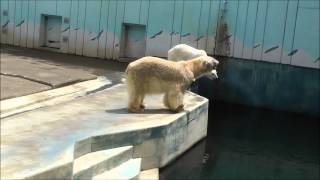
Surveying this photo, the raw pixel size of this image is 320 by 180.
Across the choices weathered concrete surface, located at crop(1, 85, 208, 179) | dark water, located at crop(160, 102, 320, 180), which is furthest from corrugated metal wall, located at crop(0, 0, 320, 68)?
weathered concrete surface, located at crop(1, 85, 208, 179)

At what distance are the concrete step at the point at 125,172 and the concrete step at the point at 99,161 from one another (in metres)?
0.04

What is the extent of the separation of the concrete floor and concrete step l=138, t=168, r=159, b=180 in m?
2.21

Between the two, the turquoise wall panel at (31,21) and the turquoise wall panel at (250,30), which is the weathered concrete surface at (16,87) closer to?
the turquoise wall panel at (250,30)

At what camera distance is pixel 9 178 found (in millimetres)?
3564

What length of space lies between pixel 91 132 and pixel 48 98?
209 cm

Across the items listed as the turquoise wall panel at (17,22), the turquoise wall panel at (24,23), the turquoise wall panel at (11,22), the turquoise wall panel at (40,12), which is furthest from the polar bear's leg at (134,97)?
the turquoise wall panel at (11,22)

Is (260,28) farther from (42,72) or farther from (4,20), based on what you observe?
(4,20)

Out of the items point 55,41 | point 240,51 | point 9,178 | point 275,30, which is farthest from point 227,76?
point 9,178

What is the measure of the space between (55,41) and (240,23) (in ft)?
15.2

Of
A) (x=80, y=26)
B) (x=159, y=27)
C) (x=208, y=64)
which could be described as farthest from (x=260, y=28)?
(x=80, y=26)

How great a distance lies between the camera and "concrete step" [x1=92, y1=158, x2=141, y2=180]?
4848 mm

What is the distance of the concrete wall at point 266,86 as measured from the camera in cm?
993

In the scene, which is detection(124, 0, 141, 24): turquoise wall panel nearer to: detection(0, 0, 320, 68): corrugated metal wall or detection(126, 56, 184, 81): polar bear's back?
detection(0, 0, 320, 68): corrugated metal wall

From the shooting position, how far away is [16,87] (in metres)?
7.37
